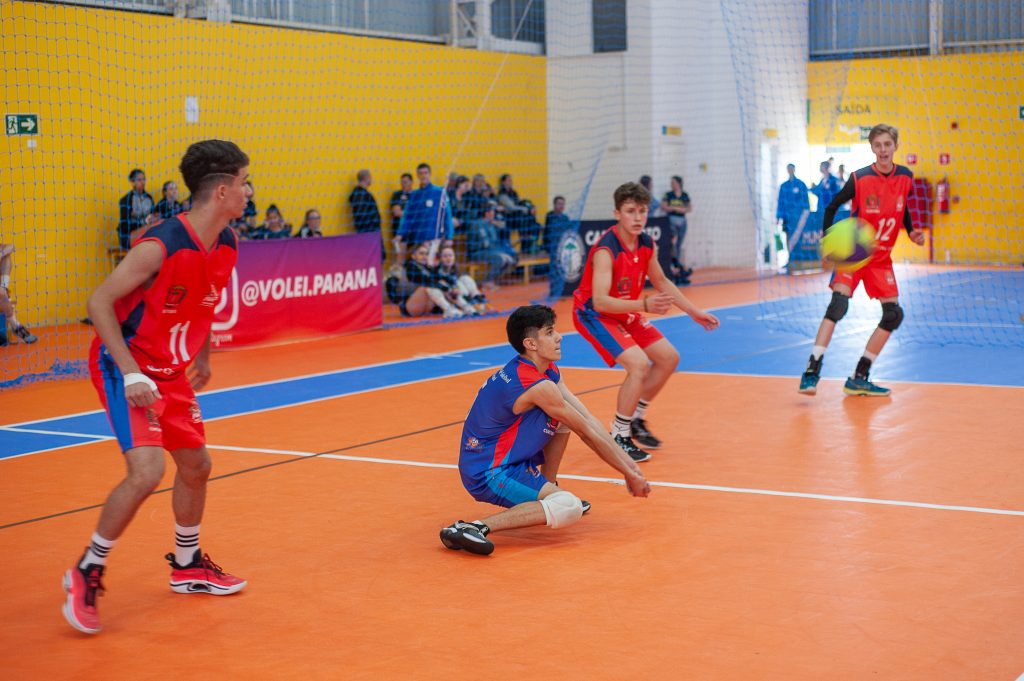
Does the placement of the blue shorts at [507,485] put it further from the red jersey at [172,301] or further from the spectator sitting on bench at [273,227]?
the spectator sitting on bench at [273,227]

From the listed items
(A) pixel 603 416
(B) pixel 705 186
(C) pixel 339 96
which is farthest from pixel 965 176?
(A) pixel 603 416

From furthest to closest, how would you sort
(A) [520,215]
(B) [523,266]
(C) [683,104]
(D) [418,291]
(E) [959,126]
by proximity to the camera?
(C) [683,104] < (E) [959,126] < (A) [520,215] < (B) [523,266] < (D) [418,291]

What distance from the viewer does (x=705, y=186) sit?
26.1m

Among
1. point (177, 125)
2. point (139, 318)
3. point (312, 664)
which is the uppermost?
point (177, 125)

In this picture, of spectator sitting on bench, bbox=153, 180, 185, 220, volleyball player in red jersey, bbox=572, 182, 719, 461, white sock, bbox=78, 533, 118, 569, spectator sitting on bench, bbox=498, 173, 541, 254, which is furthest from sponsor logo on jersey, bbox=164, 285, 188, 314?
spectator sitting on bench, bbox=498, 173, 541, 254

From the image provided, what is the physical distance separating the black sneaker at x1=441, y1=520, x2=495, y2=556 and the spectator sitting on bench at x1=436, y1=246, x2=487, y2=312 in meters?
11.5

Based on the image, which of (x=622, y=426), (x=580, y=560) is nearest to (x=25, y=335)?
(x=622, y=426)

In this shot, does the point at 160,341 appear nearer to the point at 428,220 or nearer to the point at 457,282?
the point at 457,282

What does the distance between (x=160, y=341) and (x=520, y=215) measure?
57.8ft

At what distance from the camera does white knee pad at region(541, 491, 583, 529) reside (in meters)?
5.68

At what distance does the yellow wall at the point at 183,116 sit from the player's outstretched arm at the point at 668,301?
898 centimetres

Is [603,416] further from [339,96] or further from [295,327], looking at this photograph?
[339,96]

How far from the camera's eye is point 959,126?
25.3 metres

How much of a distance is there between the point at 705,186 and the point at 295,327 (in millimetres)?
14064
